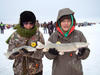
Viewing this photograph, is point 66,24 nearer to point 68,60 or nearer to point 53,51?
point 53,51

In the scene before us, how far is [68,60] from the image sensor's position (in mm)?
1927

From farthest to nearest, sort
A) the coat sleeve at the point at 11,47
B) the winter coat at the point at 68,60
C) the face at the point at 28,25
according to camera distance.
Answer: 1. the face at the point at 28,25
2. the coat sleeve at the point at 11,47
3. the winter coat at the point at 68,60

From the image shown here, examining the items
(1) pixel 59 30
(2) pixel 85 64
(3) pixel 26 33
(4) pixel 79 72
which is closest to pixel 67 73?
(4) pixel 79 72

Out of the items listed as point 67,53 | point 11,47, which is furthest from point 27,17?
point 67,53

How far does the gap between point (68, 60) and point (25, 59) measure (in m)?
0.84

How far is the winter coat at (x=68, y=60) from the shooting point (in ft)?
6.26

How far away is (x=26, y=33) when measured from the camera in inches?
85.1

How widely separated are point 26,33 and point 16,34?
0.23 meters

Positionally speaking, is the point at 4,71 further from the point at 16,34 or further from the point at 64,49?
the point at 64,49

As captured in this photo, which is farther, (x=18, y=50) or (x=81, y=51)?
(x=18, y=50)

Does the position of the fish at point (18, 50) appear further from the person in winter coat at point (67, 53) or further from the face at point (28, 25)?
the face at point (28, 25)

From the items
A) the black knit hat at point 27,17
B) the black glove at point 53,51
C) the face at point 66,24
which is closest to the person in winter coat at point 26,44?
the black knit hat at point 27,17

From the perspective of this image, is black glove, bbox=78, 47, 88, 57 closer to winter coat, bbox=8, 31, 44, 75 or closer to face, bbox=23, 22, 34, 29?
winter coat, bbox=8, 31, 44, 75

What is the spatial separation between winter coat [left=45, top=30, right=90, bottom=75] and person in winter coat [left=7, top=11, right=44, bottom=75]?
0.37 metres
